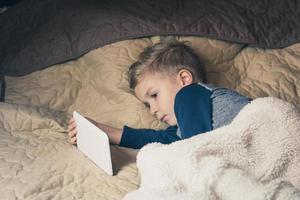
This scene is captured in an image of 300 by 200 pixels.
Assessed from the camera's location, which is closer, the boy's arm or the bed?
the boy's arm

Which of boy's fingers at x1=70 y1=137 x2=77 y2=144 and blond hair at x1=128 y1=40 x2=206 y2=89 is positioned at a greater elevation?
blond hair at x1=128 y1=40 x2=206 y2=89

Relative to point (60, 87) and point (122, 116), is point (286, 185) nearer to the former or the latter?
point (122, 116)

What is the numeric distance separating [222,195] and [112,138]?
1.59 feet

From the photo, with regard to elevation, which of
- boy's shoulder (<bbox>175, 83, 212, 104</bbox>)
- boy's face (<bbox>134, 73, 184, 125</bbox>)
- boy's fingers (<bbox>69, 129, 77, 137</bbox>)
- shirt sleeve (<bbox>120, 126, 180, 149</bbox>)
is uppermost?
boy's shoulder (<bbox>175, 83, 212, 104</bbox>)

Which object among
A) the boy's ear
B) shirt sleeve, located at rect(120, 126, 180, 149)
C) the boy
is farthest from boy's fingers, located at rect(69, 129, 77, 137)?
the boy's ear

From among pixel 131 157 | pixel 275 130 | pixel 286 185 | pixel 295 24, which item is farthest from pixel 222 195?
pixel 295 24

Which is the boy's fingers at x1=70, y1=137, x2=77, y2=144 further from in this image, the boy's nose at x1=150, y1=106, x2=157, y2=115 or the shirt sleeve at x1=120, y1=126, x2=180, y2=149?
the boy's nose at x1=150, y1=106, x2=157, y2=115

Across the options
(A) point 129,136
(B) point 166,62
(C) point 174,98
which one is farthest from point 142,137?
(B) point 166,62

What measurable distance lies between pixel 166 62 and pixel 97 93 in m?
0.26

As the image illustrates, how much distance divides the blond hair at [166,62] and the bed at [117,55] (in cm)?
7

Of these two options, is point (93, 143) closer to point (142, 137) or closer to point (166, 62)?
point (142, 137)

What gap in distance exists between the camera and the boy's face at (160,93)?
4.98 feet

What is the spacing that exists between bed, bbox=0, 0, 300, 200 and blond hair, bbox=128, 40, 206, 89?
7 cm

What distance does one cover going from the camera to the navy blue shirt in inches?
53.4
